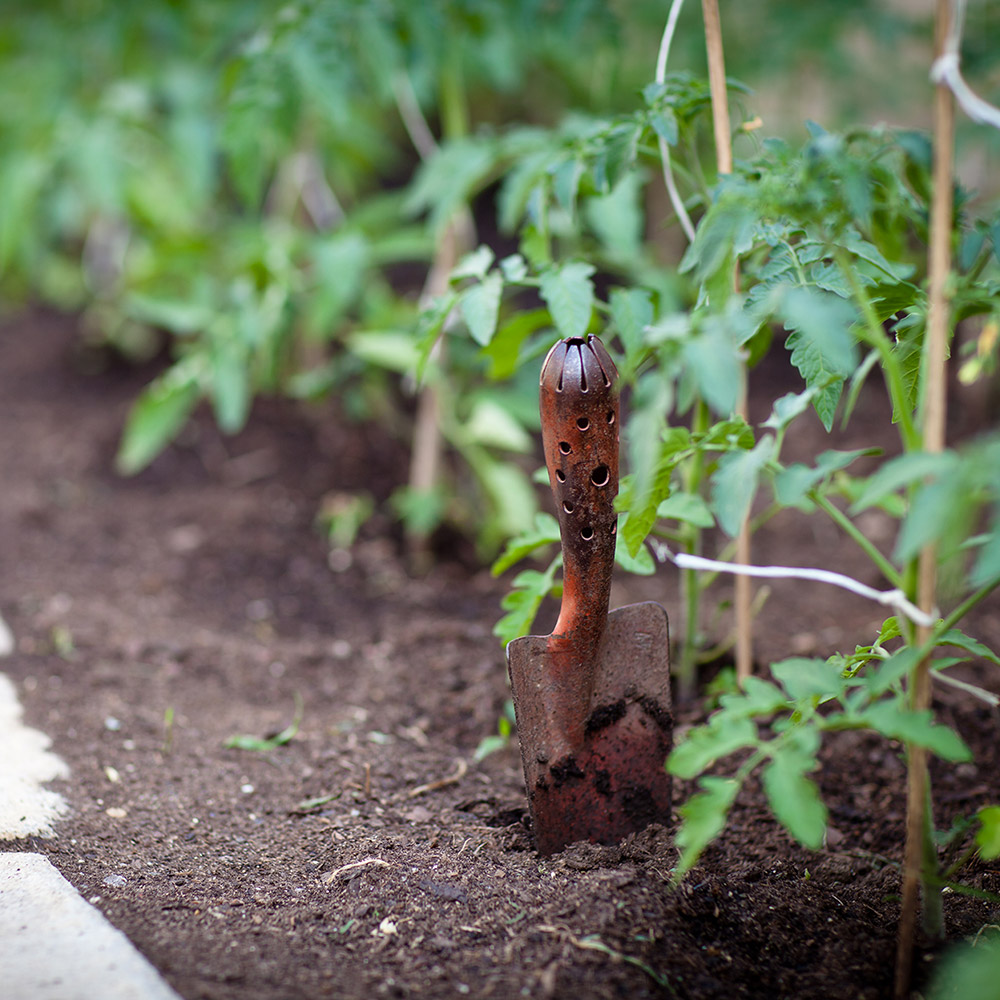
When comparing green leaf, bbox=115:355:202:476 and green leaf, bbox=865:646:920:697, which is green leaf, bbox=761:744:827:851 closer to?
green leaf, bbox=865:646:920:697

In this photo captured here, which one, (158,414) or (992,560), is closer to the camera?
(992,560)

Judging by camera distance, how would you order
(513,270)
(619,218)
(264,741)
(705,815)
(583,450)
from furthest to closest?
(619,218) → (264,741) → (513,270) → (583,450) → (705,815)

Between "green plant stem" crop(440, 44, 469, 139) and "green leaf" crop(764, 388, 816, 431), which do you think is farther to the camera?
"green plant stem" crop(440, 44, 469, 139)

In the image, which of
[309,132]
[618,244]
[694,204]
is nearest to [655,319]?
[694,204]

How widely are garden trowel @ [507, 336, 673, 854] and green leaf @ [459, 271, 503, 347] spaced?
0.64 feet

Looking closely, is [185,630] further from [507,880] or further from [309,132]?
[309,132]

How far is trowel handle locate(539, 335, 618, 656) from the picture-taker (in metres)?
1.04

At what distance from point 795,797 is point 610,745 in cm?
47

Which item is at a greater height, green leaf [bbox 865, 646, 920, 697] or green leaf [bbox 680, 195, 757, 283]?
green leaf [bbox 680, 195, 757, 283]

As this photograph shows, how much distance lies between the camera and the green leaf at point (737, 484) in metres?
0.83

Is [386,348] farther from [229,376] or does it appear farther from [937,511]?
[937,511]

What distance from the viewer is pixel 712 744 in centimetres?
85

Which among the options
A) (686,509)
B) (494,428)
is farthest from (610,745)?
(494,428)

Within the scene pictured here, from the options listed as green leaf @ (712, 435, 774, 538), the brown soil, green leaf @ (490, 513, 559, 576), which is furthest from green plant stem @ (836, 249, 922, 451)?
the brown soil
